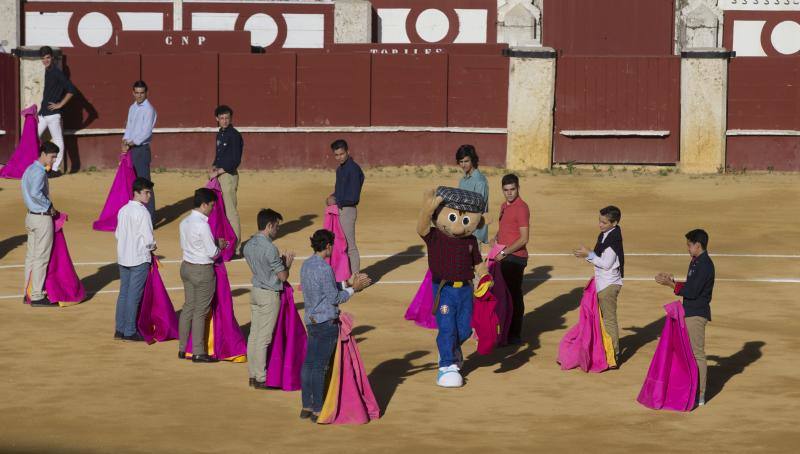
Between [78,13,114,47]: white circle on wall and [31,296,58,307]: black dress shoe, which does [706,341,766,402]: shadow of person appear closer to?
[31,296,58,307]: black dress shoe

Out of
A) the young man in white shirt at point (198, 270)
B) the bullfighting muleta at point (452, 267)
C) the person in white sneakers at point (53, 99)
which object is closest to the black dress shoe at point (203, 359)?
the young man in white shirt at point (198, 270)

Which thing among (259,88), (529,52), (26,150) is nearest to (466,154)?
(26,150)

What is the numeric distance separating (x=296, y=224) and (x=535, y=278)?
16.6 ft

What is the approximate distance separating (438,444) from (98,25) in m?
21.5

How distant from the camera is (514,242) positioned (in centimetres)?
1439

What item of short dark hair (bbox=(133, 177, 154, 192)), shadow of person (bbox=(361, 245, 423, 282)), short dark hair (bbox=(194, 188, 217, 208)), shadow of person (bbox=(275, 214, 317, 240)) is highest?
short dark hair (bbox=(133, 177, 154, 192))

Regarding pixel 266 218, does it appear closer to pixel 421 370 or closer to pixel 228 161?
pixel 421 370

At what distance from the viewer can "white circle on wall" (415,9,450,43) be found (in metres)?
31.8

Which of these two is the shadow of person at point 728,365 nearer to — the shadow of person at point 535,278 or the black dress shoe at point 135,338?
the shadow of person at point 535,278

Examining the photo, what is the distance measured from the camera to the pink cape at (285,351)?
1274 cm

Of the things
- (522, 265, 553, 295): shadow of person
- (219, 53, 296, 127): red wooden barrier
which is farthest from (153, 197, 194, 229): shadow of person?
(522, 265, 553, 295): shadow of person

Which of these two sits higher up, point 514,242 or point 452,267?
point 514,242

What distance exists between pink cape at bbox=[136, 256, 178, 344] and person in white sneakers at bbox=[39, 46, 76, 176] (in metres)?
10.8

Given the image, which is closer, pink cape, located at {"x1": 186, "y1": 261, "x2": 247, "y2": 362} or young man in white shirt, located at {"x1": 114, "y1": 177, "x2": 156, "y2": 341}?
pink cape, located at {"x1": 186, "y1": 261, "x2": 247, "y2": 362}
